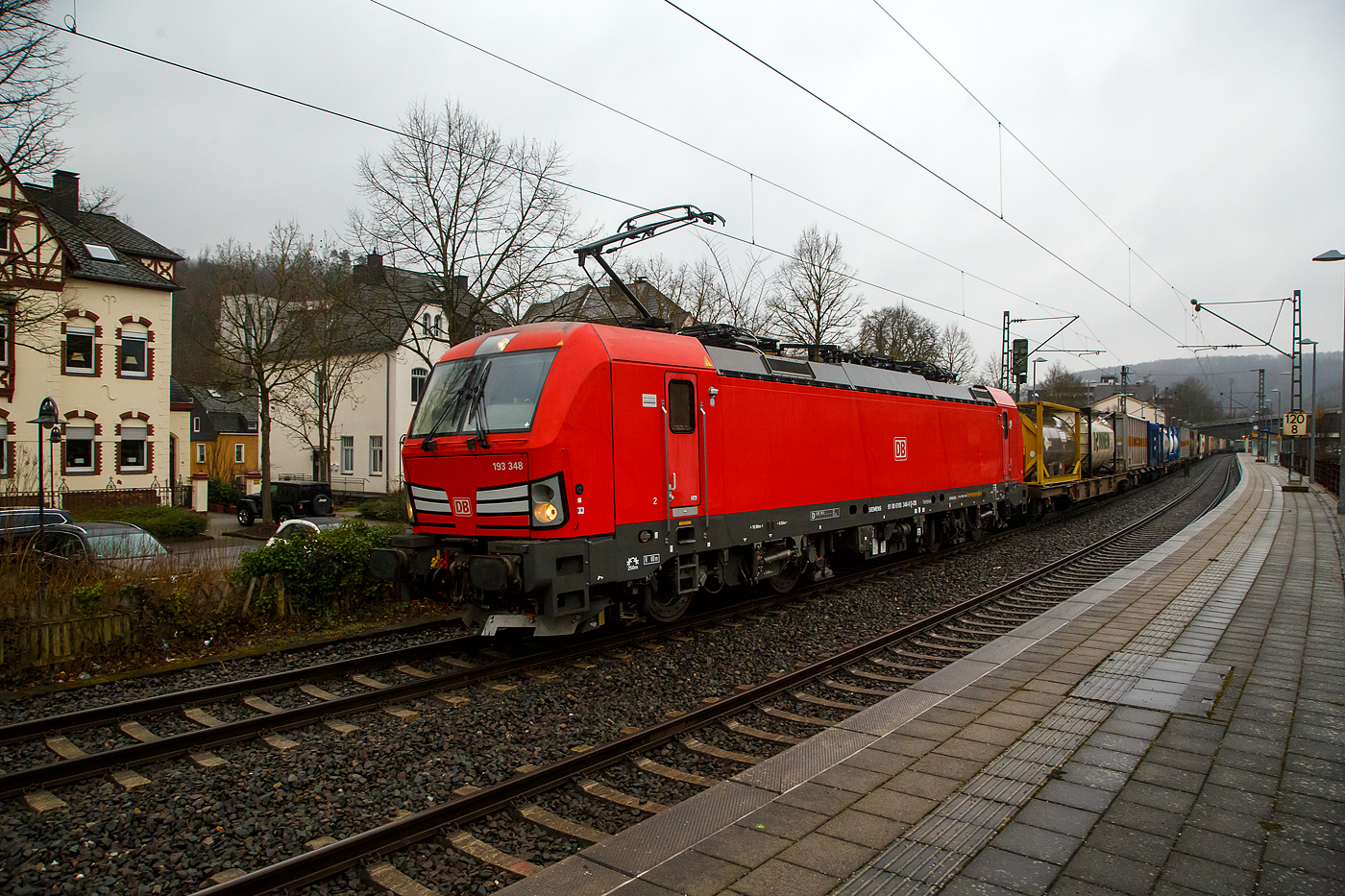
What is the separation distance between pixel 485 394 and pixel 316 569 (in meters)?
3.58

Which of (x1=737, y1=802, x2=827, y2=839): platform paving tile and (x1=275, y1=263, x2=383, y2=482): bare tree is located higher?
(x1=275, y1=263, x2=383, y2=482): bare tree

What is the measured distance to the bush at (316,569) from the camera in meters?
8.89

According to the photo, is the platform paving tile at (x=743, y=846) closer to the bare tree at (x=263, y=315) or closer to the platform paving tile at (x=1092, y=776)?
the platform paving tile at (x=1092, y=776)

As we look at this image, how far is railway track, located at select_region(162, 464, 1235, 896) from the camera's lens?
3.89 meters

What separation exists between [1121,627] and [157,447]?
28432 millimetres

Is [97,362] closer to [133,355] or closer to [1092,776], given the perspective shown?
[133,355]

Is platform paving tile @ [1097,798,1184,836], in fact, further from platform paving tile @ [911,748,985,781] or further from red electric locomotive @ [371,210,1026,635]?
red electric locomotive @ [371,210,1026,635]

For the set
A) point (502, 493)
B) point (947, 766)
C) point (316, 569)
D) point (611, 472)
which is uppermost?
point (611, 472)

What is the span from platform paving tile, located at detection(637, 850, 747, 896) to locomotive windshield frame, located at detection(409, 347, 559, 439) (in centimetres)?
419

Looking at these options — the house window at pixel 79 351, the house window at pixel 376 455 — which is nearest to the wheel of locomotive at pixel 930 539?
the house window at pixel 79 351

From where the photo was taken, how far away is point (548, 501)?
274 inches

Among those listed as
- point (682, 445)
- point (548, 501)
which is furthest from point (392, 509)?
point (548, 501)

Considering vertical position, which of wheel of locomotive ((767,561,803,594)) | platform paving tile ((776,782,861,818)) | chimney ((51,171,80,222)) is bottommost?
platform paving tile ((776,782,861,818))

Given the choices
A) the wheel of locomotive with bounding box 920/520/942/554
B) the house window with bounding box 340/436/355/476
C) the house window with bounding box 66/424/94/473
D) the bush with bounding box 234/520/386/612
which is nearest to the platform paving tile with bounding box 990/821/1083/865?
the bush with bounding box 234/520/386/612
